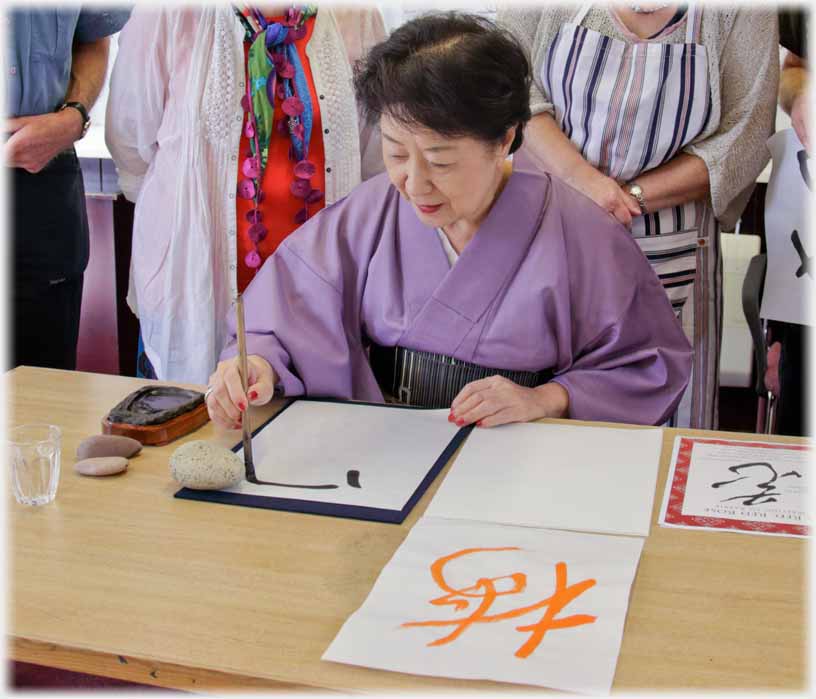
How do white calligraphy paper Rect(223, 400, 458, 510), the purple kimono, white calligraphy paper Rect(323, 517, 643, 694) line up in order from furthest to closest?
the purple kimono → white calligraphy paper Rect(223, 400, 458, 510) → white calligraphy paper Rect(323, 517, 643, 694)

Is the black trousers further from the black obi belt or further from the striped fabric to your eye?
the striped fabric

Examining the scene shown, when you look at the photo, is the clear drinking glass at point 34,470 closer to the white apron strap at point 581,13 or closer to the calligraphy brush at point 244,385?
the calligraphy brush at point 244,385

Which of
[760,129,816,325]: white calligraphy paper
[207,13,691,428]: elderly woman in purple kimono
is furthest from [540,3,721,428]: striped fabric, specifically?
[207,13,691,428]: elderly woman in purple kimono

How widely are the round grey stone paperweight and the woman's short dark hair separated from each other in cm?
57

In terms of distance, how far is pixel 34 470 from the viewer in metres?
1.43

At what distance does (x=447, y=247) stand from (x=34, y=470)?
0.77 m

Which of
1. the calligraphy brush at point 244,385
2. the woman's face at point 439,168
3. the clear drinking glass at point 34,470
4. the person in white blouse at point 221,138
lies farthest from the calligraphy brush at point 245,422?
the person in white blouse at point 221,138

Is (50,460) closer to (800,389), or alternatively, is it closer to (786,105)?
(800,389)

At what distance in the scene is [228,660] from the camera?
1062 mm

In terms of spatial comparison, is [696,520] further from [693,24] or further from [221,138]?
[221,138]

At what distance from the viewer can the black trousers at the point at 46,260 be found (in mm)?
2320

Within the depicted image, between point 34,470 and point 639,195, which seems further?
point 639,195

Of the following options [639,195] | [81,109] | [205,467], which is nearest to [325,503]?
[205,467]

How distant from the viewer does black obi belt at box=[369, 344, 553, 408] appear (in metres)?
1.82
